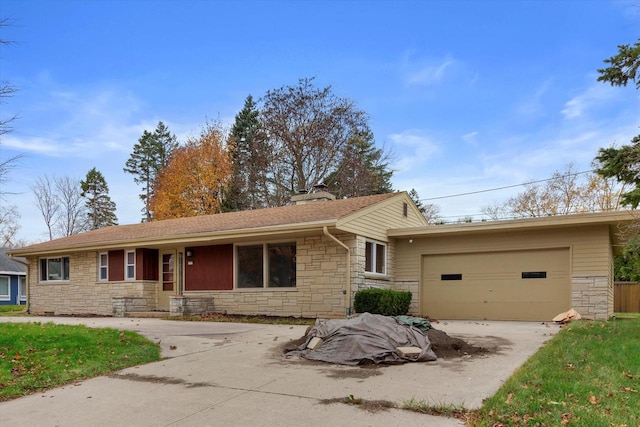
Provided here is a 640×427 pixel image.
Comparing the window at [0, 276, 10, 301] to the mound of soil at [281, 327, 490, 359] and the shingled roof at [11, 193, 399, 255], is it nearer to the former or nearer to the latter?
the shingled roof at [11, 193, 399, 255]

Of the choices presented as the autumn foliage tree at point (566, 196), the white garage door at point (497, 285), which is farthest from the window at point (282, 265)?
the autumn foliage tree at point (566, 196)

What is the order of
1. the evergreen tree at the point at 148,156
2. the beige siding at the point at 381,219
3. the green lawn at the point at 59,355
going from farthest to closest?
the evergreen tree at the point at 148,156 → the beige siding at the point at 381,219 → the green lawn at the point at 59,355

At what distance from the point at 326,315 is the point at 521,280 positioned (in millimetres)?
5637

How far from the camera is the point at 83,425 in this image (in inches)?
182

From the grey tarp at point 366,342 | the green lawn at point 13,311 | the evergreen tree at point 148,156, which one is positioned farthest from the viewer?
the evergreen tree at point 148,156

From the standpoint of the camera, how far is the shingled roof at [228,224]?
13880 mm

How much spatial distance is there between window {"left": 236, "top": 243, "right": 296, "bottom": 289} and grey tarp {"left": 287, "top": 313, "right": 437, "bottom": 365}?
21.8 ft

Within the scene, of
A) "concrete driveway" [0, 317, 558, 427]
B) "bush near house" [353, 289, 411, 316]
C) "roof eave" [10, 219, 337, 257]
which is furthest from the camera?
"roof eave" [10, 219, 337, 257]

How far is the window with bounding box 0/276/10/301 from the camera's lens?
3112 cm

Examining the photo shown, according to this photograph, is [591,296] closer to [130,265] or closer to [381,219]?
[381,219]

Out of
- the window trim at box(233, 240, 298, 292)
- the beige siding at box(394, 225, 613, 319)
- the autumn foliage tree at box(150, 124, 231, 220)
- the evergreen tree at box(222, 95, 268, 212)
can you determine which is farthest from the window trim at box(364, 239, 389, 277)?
the autumn foliage tree at box(150, 124, 231, 220)

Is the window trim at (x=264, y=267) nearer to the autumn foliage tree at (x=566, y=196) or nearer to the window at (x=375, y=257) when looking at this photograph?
the window at (x=375, y=257)

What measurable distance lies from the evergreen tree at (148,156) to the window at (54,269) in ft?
78.6

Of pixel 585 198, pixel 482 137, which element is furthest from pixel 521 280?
pixel 585 198
